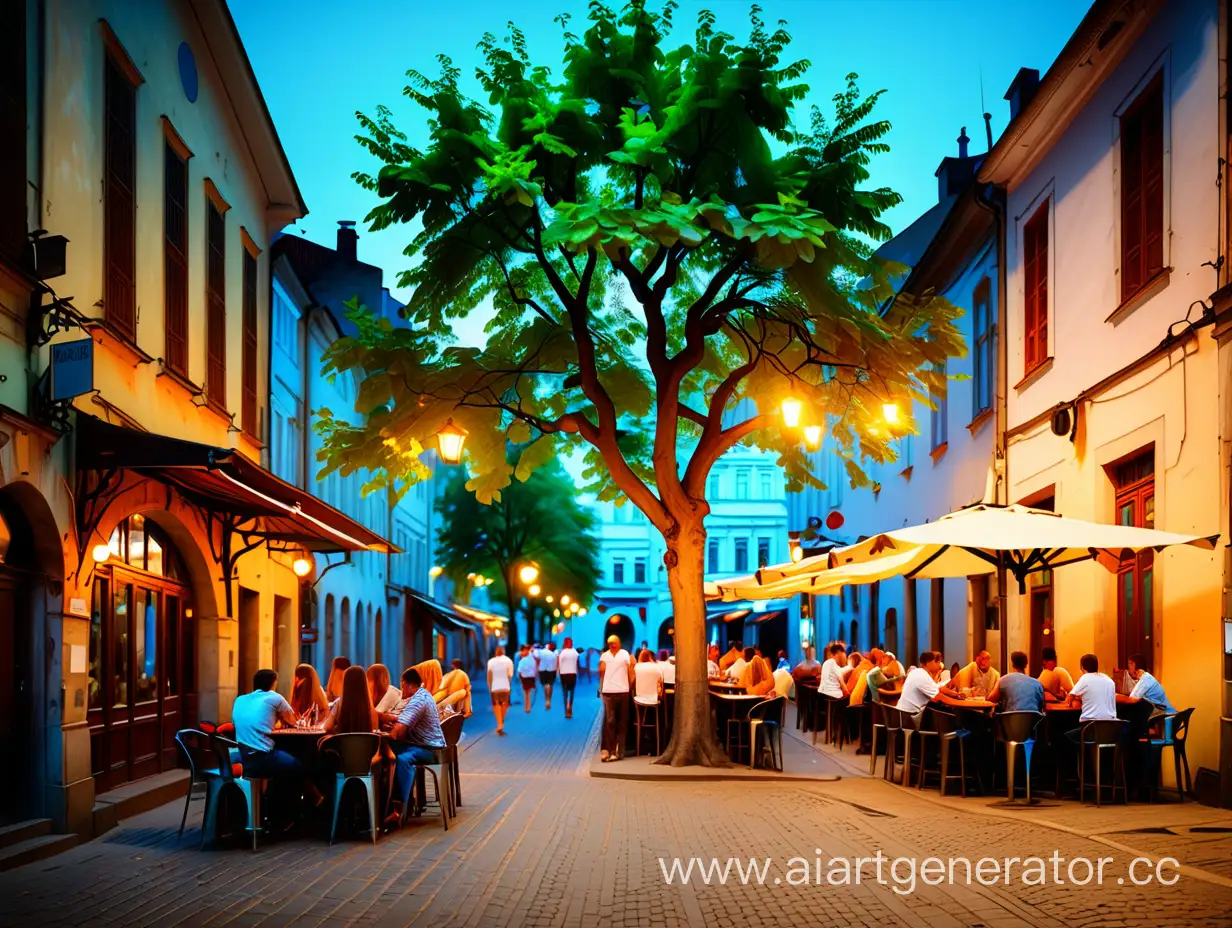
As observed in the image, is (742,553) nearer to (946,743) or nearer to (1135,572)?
(1135,572)

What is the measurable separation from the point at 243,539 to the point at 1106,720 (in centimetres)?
1101

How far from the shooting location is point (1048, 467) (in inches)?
785

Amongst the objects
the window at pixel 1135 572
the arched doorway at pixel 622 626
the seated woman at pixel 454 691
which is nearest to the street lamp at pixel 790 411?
the window at pixel 1135 572

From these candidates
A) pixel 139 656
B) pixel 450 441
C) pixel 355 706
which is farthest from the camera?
pixel 450 441

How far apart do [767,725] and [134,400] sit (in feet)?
29.5

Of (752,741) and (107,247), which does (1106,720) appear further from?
(107,247)

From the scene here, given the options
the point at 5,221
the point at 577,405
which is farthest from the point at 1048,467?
the point at 5,221

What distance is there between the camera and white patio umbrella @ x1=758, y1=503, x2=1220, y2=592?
46.1 ft

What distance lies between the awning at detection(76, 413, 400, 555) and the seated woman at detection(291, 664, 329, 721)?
1777 mm

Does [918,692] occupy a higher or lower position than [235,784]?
higher

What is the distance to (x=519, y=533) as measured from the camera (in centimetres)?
5469

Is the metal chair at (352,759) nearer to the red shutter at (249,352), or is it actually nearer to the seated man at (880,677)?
the seated man at (880,677)

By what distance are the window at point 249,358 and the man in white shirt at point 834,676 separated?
32.1 feet

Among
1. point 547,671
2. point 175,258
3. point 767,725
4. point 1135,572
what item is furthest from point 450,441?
point 547,671
